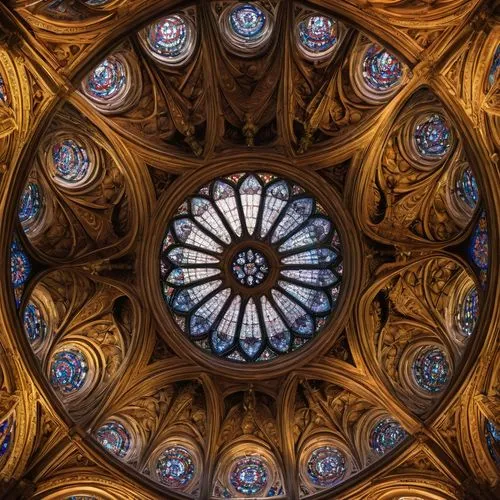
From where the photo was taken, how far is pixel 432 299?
72.4 ft

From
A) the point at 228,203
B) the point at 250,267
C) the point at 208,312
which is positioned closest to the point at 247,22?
the point at 228,203

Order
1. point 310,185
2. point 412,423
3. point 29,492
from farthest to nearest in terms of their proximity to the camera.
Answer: point 310,185
point 412,423
point 29,492

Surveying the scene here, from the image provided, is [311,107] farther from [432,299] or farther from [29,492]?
[29,492]

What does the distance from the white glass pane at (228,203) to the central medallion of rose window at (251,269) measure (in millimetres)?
846

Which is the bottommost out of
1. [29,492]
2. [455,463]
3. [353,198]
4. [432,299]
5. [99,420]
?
[29,492]

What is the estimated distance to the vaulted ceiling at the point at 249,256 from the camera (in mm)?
18516

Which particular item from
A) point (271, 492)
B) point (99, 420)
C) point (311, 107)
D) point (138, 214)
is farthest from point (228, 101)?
point (271, 492)

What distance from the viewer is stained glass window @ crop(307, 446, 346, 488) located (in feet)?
72.1

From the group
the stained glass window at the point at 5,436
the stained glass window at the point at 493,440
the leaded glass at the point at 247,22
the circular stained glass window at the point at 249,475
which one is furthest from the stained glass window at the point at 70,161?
the stained glass window at the point at 493,440

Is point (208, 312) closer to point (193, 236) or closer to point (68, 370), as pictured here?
point (193, 236)

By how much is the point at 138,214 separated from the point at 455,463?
10862 millimetres

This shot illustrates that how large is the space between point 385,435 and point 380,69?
10.1m

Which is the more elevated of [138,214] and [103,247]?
[138,214]

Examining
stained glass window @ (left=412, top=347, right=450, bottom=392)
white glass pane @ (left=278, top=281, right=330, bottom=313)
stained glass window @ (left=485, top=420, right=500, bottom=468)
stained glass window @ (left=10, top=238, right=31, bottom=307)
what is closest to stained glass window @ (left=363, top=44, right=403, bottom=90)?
white glass pane @ (left=278, top=281, right=330, bottom=313)
